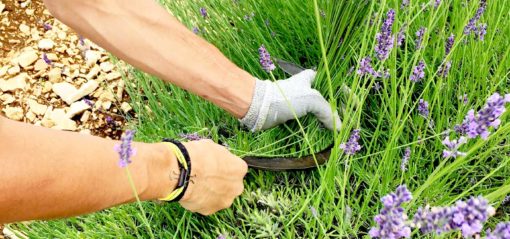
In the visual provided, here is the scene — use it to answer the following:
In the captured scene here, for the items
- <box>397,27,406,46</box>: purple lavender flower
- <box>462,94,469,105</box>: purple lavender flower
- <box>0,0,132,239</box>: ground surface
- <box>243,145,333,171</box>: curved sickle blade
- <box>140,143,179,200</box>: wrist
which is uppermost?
<box>397,27,406,46</box>: purple lavender flower

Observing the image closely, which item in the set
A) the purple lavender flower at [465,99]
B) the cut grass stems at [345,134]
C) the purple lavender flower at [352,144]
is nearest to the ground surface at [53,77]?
A: the cut grass stems at [345,134]

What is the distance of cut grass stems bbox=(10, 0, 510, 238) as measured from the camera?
1664 millimetres

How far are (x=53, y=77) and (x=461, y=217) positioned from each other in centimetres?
240

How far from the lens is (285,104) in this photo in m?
1.92

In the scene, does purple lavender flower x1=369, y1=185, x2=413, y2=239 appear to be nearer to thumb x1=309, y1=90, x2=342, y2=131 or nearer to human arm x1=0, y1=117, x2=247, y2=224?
human arm x1=0, y1=117, x2=247, y2=224

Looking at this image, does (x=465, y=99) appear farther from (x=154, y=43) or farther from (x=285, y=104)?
(x=154, y=43)

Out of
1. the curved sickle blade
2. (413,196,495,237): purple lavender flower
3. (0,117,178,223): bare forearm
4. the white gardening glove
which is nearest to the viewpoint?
(413,196,495,237): purple lavender flower

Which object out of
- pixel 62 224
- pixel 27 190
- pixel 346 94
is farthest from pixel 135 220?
pixel 346 94

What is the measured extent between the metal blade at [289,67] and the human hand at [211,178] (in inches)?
19.9

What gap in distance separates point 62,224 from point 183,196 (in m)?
0.55

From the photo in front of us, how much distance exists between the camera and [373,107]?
2000 millimetres

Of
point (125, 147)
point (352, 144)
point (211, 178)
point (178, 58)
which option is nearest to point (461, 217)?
point (125, 147)

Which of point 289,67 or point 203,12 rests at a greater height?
point 203,12

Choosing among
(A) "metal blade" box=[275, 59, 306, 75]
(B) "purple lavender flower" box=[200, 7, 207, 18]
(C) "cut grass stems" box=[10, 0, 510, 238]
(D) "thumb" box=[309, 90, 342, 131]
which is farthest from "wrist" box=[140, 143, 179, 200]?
(B) "purple lavender flower" box=[200, 7, 207, 18]
